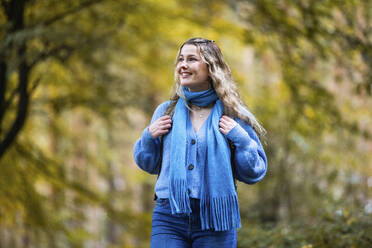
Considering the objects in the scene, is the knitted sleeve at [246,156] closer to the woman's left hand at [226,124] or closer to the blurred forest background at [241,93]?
the woman's left hand at [226,124]

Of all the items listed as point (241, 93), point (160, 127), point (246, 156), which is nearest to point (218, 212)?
point (246, 156)

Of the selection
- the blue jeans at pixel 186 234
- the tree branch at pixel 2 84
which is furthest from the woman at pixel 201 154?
the tree branch at pixel 2 84

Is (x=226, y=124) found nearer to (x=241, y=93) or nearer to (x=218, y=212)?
(x=218, y=212)

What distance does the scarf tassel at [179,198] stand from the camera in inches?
102

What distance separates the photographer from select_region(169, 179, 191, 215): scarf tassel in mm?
2590

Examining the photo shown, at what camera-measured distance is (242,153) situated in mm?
2668

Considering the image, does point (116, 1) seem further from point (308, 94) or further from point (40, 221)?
point (40, 221)

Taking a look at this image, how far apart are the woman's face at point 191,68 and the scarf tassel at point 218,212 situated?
0.77 metres

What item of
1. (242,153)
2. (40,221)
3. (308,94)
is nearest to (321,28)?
(308,94)

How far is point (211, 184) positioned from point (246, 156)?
0.27 m

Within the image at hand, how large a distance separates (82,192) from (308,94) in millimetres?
4098

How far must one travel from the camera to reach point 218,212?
258cm

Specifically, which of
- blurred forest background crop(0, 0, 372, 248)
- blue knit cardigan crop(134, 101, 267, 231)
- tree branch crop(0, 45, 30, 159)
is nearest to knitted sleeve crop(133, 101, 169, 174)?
blue knit cardigan crop(134, 101, 267, 231)

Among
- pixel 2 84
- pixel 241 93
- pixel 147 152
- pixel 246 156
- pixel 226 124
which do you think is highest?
pixel 2 84
